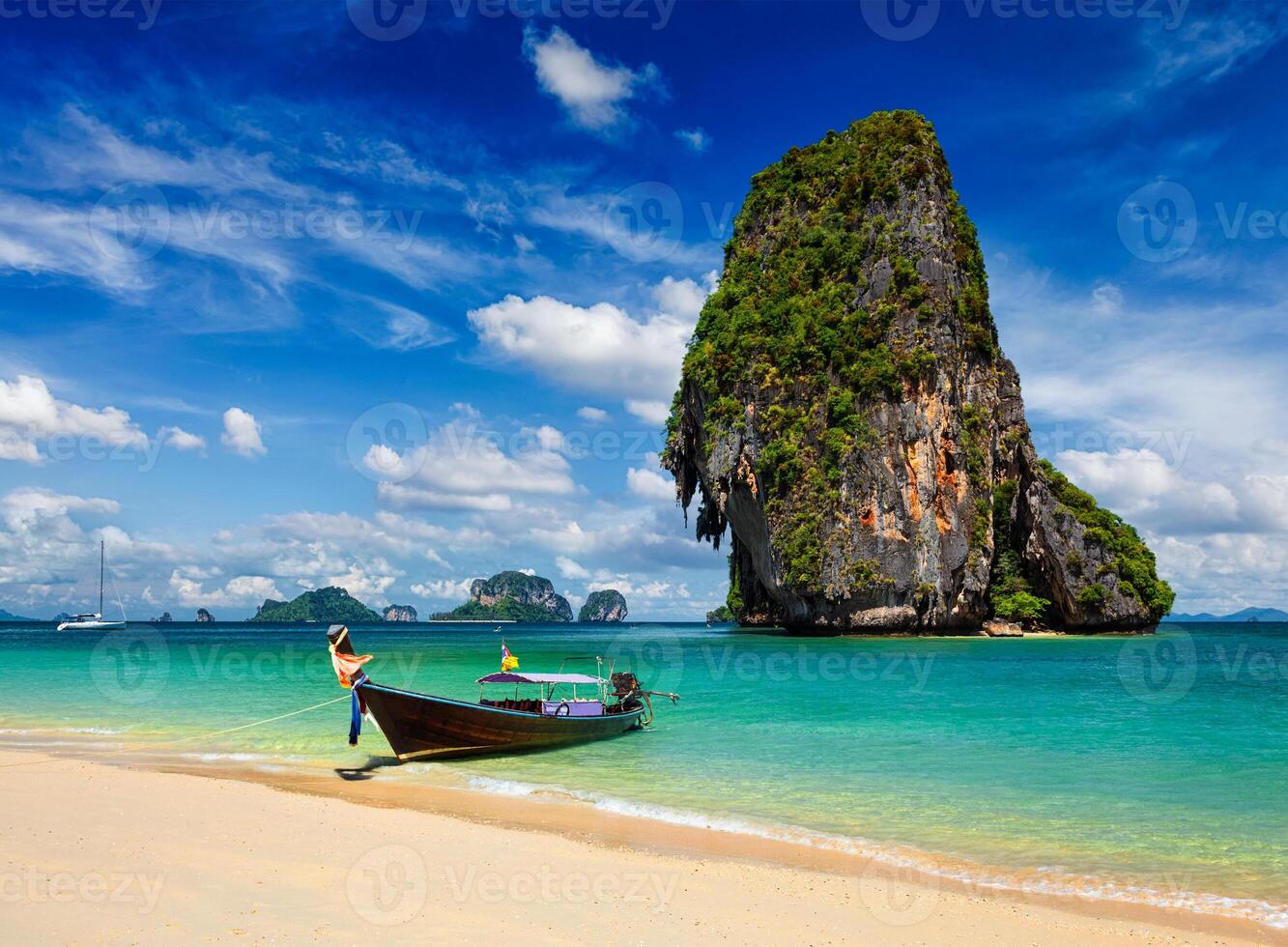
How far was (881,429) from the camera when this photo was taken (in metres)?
48.2

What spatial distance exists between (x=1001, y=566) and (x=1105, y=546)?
22.1ft

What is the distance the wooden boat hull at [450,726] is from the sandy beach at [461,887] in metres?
3.48

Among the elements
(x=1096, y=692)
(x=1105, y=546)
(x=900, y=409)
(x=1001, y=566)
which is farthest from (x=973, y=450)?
(x=1096, y=692)

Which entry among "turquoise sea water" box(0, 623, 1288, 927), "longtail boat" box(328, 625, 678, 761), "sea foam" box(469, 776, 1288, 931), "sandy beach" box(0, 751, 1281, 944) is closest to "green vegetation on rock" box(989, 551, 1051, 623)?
"turquoise sea water" box(0, 623, 1288, 927)

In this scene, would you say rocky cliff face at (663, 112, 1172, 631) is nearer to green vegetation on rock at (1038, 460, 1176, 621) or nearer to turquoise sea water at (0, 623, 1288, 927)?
green vegetation on rock at (1038, 460, 1176, 621)

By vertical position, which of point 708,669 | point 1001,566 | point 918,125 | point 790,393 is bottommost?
point 708,669

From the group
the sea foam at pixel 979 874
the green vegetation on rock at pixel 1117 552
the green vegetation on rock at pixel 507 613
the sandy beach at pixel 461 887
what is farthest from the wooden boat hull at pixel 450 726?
the green vegetation on rock at pixel 507 613

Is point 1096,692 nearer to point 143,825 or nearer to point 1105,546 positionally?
point 143,825

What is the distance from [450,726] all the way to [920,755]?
8331mm

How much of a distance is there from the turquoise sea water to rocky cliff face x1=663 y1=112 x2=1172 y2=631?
15.1 meters

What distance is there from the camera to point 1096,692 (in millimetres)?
23781

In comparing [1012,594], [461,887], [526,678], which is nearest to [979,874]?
[461,887]

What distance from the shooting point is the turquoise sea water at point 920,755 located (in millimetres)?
9250

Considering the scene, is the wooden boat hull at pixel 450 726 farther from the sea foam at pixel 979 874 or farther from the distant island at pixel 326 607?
the distant island at pixel 326 607
